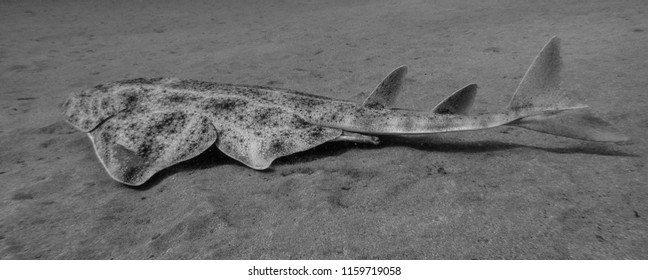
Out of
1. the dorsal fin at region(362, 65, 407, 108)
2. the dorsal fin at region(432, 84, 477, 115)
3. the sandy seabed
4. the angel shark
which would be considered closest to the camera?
the sandy seabed

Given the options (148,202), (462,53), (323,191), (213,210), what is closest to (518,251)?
(323,191)

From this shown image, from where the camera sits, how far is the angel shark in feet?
10.4

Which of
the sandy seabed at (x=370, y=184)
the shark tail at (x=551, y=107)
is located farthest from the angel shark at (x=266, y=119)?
the sandy seabed at (x=370, y=184)

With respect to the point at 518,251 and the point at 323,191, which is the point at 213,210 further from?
the point at 518,251

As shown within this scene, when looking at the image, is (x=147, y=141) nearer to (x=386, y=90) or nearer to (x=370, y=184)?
(x=370, y=184)

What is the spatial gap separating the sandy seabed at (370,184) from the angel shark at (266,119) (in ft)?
0.63

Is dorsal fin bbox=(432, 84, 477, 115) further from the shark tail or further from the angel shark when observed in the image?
the shark tail

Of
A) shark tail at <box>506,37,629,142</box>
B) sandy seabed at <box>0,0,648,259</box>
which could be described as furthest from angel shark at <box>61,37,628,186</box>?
sandy seabed at <box>0,0,648,259</box>

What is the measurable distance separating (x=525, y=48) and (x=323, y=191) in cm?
576

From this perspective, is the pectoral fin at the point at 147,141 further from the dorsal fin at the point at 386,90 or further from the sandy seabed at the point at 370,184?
the dorsal fin at the point at 386,90

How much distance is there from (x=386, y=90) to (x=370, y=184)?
129 cm

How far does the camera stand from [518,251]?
2.12 m

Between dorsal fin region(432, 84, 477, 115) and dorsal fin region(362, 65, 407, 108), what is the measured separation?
568mm

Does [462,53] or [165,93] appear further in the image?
[462,53]
